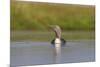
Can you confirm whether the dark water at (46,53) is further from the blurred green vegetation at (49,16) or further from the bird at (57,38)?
the blurred green vegetation at (49,16)

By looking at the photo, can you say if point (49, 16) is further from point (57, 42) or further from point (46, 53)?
point (46, 53)

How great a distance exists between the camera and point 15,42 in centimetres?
236

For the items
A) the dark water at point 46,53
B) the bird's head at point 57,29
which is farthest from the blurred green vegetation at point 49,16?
the dark water at point 46,53

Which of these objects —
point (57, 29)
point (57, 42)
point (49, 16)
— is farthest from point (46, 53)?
point (49, 16)

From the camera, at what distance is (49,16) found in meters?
2.49

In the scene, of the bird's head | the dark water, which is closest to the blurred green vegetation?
the bird's head

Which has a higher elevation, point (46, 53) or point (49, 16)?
point (49, 16)

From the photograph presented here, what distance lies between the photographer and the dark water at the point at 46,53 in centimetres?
236

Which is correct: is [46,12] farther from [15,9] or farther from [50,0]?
[15,9]

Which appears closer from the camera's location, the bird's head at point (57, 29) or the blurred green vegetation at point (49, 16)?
the blurred green vegetation at point (49, 16)

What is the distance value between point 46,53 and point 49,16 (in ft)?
1.42

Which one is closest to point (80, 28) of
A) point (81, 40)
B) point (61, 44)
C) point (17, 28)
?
point (81, 40)

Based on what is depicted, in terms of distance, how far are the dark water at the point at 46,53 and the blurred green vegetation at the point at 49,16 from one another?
184 mm
